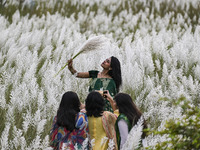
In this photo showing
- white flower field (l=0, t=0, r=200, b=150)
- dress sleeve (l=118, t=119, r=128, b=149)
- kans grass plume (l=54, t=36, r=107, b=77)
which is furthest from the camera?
kans grass plume (l=54, t=36, r=107, b=77)

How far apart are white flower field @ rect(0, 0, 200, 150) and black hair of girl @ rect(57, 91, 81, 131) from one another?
0.24m

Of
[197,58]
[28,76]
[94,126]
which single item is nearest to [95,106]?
[94,126]

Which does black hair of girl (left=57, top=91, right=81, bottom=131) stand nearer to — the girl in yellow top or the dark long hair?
the girl in yellow top

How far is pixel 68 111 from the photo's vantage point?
2.85m

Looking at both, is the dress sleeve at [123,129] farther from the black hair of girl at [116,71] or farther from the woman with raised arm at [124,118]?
the black hair of girl at [116,71]

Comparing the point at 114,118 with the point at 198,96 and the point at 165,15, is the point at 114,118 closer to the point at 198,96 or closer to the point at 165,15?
the point at 198,96

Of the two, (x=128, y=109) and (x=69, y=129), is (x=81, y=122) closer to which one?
(x=69, y=129)

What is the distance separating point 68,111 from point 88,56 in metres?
3.07

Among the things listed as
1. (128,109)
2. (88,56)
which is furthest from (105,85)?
(88,56)

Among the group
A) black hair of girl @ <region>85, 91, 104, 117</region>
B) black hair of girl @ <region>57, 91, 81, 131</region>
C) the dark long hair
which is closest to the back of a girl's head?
black hair of girl @ <region>57, 91, 81, 131</region>

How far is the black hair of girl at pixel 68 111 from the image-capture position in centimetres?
280

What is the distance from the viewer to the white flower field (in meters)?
3.17

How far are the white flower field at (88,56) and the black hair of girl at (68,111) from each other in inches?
9.4

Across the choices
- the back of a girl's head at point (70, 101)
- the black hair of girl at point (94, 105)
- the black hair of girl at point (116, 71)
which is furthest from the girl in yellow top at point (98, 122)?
the black hair of girl at point (116, 71)
